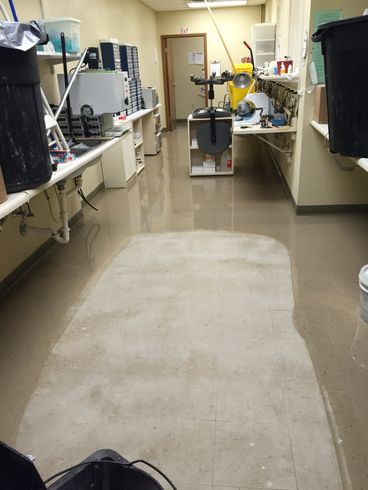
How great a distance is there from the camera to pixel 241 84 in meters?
5.59

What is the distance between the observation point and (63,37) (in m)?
2.71

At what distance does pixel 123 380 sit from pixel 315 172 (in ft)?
8.71

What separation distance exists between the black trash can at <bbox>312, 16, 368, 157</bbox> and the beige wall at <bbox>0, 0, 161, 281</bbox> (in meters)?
2.18

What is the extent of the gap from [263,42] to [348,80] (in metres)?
6.03

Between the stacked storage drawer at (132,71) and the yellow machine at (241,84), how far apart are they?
1.40 meters

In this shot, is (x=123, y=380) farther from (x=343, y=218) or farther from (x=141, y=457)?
(x=343, y=218)

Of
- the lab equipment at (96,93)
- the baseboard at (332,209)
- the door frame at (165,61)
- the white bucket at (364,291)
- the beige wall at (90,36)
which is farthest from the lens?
the door frame at (165,61)

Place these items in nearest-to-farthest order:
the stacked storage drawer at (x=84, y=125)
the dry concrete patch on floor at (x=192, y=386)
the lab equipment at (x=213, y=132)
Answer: the dry concrete patch on floor at (x=192, y=386) → the stacked storage drawer at (x=84, y=125) → the lab equipment at (x=213, y=132)

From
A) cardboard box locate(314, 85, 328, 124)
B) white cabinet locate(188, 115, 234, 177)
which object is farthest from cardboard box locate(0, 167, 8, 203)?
white cabinet locate(188, 115, 234, 177)

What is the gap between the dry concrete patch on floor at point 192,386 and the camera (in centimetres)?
149

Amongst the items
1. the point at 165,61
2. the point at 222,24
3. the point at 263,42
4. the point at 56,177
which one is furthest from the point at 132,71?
the point at 222,24

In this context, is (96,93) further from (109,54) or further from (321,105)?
(109,54)

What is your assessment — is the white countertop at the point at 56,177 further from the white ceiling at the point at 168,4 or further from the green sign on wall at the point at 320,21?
the white ceiling at the point at 168,4

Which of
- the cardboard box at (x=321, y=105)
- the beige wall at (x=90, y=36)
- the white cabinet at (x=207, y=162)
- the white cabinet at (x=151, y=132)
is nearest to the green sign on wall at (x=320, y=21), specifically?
the cardboard box at (x=321, y=105)
